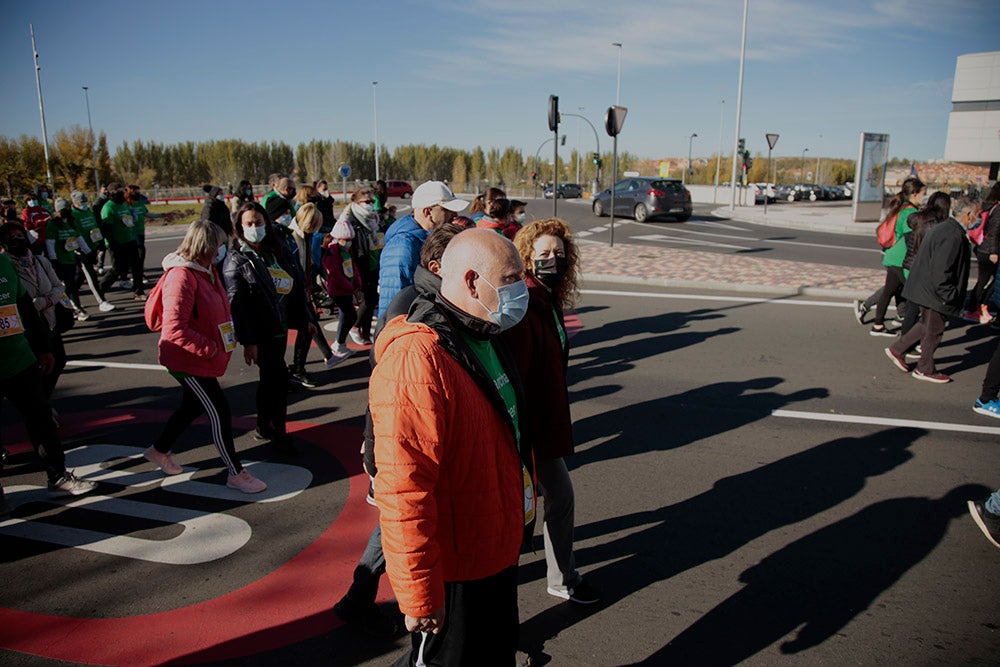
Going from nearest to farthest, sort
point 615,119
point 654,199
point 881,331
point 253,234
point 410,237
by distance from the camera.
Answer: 1. point 410,237
2. point 253,234
3. point 881,331
4. point 615,119
5. point 654,199

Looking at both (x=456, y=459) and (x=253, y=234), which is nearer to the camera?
(x=456, y=459)

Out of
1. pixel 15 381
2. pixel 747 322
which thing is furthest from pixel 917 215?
pixel 15 381

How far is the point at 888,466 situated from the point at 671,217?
23.0 meters

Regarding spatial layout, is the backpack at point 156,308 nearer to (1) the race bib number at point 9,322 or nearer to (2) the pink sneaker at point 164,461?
(1) the race bib number at point 9,322

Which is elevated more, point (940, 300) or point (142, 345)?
point (940, 300)

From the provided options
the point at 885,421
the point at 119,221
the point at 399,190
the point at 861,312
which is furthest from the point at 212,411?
the point at 399,190

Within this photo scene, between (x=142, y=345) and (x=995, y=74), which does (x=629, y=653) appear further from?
(x=995, y=74)

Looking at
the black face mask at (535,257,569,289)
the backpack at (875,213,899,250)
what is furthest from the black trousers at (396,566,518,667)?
the backpack at (875,213,899,250)

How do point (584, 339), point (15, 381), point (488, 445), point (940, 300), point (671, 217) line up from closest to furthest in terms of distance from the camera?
point (488, 445), point (15, 381), point (940, 300), point (584, 339), point (671, 217)

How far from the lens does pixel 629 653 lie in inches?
114

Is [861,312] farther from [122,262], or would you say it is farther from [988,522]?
[122,262]

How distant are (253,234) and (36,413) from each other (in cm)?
183

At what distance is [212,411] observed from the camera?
4.20m

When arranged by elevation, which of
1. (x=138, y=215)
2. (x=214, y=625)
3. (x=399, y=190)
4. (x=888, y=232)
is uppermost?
(x=399, y=190)
